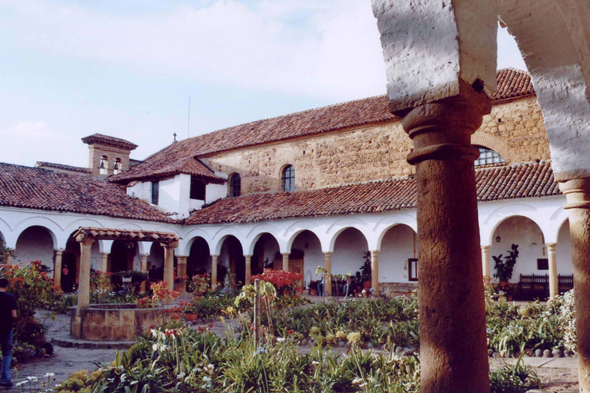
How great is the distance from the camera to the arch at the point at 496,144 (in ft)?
57.3

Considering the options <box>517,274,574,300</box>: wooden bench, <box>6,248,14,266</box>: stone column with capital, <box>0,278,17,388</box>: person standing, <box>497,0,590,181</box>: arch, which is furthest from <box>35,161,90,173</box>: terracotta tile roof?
<box>497,0,590,181</box>: arch

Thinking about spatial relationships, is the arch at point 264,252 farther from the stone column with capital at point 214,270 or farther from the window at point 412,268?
the window at point 412,268

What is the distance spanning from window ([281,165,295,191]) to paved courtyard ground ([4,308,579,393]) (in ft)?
42.2

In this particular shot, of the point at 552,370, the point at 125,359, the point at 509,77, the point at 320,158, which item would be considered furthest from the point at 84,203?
the point at 552,370

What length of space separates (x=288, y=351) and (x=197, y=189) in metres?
19.0

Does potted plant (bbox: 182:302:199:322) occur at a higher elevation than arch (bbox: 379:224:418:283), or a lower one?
lower

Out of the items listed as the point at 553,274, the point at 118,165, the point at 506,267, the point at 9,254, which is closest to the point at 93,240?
the point at 9,254

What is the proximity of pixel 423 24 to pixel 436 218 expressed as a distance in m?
1.18

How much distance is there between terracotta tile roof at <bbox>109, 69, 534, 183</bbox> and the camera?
61.4ft

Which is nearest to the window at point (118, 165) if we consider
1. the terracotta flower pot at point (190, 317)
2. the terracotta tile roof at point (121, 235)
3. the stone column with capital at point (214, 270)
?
the stone column with capital at point (214, 270)

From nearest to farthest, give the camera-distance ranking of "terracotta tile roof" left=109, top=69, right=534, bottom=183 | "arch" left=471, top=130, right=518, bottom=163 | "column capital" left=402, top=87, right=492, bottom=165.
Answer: "column capital" left=402, top=87, right=492, bottom=165
"arch" left=471, top=130, right=518, bottom=163
"terracotta tile roof" left=109, top=69, right=534, bottom=183

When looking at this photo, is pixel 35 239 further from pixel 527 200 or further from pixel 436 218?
pixel 436 218

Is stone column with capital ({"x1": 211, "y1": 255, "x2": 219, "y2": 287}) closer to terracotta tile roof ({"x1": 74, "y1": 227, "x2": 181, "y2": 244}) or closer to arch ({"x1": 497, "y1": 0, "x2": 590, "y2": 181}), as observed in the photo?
terracotta tile roof ({"x1": 74, "y1": 227, "x2": 181, "y2": 244})

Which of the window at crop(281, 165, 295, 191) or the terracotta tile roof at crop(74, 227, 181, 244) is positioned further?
the window at crop(281, 165, 295, 191)
